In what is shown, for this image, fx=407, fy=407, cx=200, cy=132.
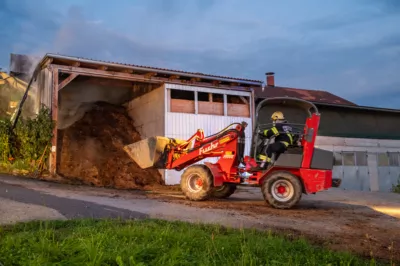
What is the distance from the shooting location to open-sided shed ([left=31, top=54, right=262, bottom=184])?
49.3ft

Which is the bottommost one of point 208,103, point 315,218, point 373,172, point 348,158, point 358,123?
point 315,218

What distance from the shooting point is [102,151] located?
18.4 m

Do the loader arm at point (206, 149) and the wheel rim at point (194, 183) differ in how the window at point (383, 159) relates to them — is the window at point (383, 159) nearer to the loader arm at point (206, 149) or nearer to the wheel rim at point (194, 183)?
the loader arm at point (206, 149)

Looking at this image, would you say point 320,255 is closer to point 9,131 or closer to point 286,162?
point 286,162

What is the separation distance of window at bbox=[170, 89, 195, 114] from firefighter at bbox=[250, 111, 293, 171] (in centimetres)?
731

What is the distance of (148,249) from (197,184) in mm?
6289

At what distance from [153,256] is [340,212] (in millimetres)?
6933

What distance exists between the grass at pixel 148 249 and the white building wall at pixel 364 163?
17221 mm

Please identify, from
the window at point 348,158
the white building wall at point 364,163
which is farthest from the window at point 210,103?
the window at point 348,158

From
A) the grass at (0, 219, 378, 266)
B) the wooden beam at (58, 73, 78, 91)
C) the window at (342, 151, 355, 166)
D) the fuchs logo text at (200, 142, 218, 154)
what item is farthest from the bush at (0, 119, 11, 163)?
the window at (342, 151, 355, 166)

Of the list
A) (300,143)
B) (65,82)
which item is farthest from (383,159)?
(65,82)

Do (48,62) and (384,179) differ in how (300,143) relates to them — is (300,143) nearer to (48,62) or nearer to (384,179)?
(48,62)

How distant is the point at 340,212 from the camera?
9.95 metres

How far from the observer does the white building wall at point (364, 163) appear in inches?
850
